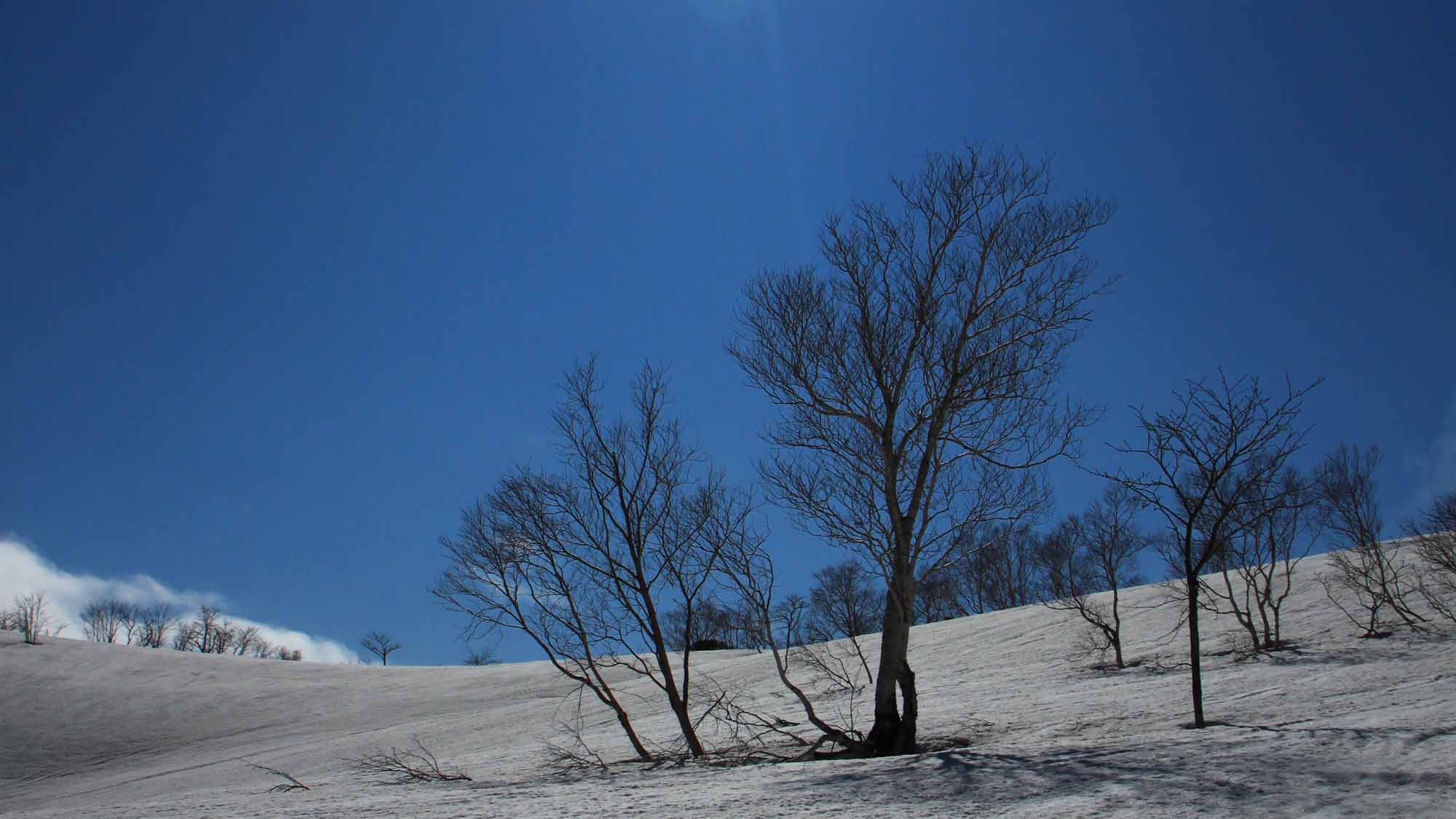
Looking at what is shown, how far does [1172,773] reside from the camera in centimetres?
622

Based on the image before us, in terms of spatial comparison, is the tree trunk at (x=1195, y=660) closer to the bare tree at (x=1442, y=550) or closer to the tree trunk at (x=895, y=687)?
the tree trunk at (x=895, y=687)

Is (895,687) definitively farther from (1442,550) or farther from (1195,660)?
(1442,550)

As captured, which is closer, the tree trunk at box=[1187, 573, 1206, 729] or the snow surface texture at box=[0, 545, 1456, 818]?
the snow surface texture at box=[0, 545, 1456, 818]

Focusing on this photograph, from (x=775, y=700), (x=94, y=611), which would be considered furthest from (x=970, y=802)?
(x=94, y=611)

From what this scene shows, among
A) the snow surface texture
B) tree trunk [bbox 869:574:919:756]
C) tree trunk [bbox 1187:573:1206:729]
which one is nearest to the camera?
the snow surface texture

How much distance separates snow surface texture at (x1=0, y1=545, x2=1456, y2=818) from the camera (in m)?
6.01

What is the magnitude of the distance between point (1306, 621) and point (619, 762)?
70.6 ft

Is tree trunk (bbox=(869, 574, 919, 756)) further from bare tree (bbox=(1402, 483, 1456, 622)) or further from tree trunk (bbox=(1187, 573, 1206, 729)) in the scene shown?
bare tree (bbox=(1402, 483, 1456, 622))

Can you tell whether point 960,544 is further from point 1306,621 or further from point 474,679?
point 474,679

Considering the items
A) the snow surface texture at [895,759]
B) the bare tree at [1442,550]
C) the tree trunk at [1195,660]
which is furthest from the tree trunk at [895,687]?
the bare tree at [1442,550]

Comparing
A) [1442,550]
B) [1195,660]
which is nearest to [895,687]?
[1195,660]

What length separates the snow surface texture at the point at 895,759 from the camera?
19.7ft

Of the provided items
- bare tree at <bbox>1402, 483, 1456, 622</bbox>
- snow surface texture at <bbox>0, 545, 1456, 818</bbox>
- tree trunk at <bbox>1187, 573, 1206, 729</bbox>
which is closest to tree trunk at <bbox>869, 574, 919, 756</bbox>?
snow surface texture at <bbox>0, 545, 1456, 818</bbox>

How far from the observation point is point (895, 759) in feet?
29.9
